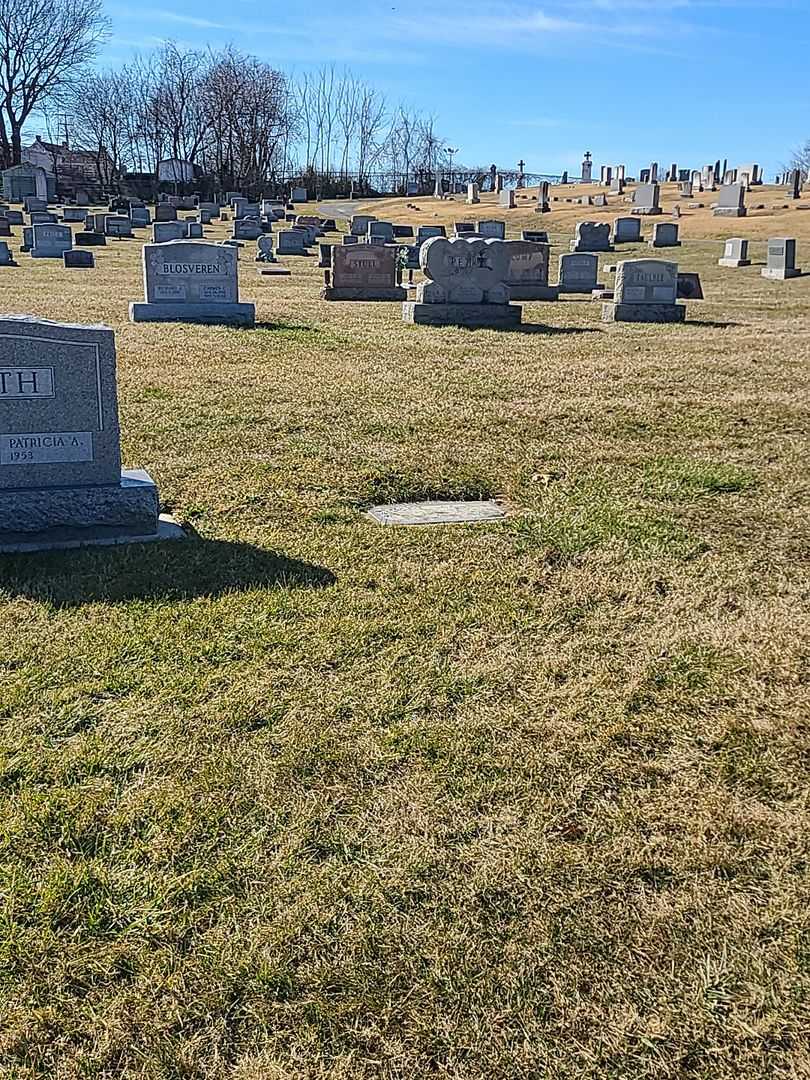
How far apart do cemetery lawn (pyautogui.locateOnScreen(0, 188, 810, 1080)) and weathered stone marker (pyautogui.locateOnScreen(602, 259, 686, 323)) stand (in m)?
8.58

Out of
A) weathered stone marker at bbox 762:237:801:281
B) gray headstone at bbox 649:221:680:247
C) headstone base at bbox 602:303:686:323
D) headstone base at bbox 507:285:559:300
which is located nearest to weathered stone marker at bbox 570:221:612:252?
gray headstone at bbox 649:221:680:247

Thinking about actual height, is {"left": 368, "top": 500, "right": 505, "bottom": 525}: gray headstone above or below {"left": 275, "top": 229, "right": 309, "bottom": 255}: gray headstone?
below

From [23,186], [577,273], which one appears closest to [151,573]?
[577,273]

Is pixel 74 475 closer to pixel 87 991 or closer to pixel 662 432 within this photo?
pixel 87 991

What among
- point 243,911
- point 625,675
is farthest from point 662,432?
point 243,911

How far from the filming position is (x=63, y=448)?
185 inches

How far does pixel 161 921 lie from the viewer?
2230mm

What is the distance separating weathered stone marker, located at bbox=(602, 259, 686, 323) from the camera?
14.1 m

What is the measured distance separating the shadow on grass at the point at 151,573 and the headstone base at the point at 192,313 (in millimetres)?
8722

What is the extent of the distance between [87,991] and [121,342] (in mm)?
9535

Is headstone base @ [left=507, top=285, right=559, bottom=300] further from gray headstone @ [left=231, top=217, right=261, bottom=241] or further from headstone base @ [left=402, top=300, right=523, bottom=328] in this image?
gray headstone @ [left=231, top=217, right=261, bottom=241]

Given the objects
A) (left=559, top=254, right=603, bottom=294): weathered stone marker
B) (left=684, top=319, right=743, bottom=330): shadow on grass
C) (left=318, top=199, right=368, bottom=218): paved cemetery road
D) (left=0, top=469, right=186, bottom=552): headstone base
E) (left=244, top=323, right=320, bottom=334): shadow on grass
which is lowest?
(left=0, top=469, right=186, bottom=552): headstone base

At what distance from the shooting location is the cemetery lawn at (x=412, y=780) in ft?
6.52

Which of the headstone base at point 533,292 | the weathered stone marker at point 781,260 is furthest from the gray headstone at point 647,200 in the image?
the headstone base at point 533,292
